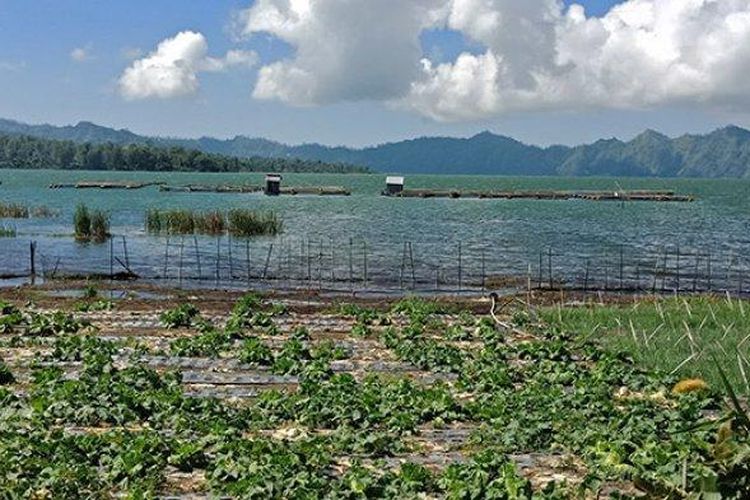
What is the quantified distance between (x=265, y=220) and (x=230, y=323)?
36.1 metres

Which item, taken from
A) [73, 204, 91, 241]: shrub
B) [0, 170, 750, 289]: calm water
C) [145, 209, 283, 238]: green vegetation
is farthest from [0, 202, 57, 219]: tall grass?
[73, 204, 91, 241]: shrub

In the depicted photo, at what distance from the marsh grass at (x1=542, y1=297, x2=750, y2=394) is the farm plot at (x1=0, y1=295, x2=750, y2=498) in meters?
0.55

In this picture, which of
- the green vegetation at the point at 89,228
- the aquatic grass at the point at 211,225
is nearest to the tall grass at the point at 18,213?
the green vegetation at the point at 89,228

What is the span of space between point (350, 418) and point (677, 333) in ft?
29.5

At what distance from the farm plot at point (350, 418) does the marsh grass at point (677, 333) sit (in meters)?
0.55

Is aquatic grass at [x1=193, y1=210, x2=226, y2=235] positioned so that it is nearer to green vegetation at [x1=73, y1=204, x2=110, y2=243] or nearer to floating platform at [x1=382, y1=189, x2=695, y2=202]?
green vegetation at [x1=73, y1=204, x2=110, y2=243]

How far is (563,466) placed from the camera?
933 cm

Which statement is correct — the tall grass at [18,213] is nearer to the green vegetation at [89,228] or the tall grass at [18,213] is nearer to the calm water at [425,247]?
the calm water at [425,247]

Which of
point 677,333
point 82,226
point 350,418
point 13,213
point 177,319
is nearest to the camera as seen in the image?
point 350,418

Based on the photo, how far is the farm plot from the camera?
8.10m

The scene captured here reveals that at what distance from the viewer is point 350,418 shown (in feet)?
35.6

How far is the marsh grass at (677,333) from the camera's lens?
1381 cm

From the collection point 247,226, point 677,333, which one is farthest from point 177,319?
point 247,226

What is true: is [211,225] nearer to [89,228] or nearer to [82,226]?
[89,228]
